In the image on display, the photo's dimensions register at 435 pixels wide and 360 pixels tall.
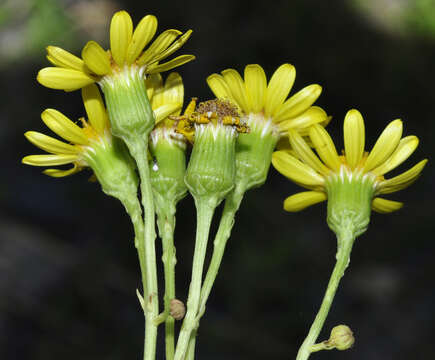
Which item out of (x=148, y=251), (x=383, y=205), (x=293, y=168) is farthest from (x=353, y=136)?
(x=148, y=251)

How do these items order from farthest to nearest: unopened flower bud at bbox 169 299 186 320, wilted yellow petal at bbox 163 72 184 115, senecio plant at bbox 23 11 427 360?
wilted yellow petal at bbox 163 72 184 115 → senecio plant at bbox 23 11 427 360 → unopened flower bud at bbox 169 299 186 320

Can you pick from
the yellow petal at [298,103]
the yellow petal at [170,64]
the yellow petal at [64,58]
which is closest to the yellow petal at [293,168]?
the yellow petal at [298,103]

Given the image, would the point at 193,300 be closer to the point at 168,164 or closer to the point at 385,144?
the point at 168,164

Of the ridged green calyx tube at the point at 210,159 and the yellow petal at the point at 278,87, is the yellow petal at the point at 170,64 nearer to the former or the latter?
the ridged green calyx tube at the point at 210,159

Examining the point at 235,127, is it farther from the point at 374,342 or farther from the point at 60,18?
the point at 60,18

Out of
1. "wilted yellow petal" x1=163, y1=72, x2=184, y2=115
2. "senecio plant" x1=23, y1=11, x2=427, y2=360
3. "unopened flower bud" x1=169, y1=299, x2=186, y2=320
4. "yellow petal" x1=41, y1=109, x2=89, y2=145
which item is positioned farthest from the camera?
"wilted yellow petal" x1=163, y1=72, x2=184, y2=115

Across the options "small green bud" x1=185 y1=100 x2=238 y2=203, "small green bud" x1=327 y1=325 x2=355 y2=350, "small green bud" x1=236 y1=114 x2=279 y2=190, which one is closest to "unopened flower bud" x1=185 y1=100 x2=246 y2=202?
"small green bud" x1=185 y1=100 x2=238 y2=203

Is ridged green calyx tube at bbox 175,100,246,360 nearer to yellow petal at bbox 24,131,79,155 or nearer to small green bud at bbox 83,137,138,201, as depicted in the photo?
small green bud at bbox 83,137,138,201
